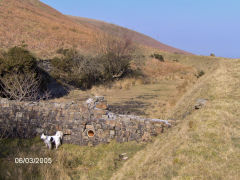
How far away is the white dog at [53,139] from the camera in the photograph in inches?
327

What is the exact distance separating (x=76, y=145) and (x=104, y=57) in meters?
14.8

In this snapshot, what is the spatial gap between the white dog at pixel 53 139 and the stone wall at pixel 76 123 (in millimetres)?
205

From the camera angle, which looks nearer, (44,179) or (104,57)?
(44,179)

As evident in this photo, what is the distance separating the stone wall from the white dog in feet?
0.67

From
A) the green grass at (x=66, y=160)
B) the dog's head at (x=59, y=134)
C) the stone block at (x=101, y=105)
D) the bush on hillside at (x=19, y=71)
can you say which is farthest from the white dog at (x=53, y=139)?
the bush on hillside at (x=19, y=71)

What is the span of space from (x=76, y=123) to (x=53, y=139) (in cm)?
95

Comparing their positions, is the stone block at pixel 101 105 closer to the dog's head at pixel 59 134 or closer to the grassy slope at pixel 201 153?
the dog's head at pixel 59 134

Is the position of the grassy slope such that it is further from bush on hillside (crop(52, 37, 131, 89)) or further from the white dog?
bush on hillside (crop(52, 37, 131, 89))

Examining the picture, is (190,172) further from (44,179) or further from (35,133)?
(35,133)

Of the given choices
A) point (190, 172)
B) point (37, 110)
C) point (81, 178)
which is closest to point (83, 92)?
point (37, 110)

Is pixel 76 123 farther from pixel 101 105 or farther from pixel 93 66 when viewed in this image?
pixel 93 66

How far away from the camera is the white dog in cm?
830

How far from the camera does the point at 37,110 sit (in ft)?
30.3

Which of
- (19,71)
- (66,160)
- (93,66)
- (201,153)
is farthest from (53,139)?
(93,66)
